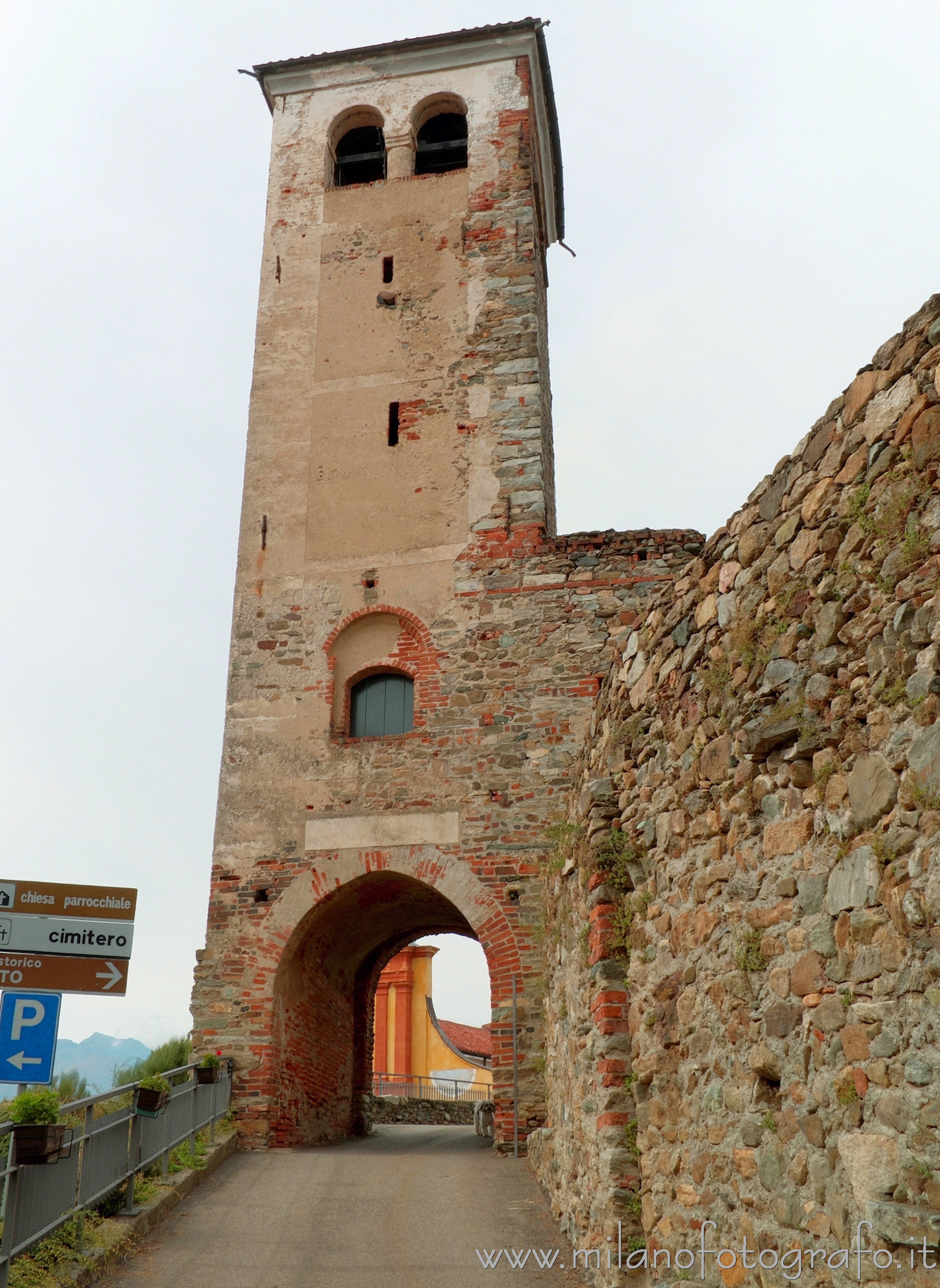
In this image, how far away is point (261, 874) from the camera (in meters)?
12.1

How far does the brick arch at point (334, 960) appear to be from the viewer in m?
11.2

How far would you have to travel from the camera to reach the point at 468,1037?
27953mm

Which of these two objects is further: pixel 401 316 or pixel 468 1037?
pixel 468 1037

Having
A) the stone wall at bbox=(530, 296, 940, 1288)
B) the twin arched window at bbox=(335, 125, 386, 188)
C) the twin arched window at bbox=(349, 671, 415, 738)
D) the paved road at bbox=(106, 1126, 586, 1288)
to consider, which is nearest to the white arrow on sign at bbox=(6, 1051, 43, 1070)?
the paved road at bbox=(106, 1126, 586, 1288)

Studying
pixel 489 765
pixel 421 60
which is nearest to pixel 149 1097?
pixel 489 765

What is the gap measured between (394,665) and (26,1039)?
752 cm

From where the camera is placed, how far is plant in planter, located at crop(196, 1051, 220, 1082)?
33.4ft

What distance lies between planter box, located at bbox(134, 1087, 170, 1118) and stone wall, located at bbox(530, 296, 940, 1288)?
3.55 meters

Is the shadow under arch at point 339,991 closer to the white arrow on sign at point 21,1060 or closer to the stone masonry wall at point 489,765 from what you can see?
the stone masonry wall at point 489,765

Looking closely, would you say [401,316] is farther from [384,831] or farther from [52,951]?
[52,951]

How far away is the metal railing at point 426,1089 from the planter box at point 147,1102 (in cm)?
1414

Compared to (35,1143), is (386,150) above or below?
above

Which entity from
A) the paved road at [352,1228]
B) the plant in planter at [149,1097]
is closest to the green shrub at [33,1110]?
the paved road at [352,1228]

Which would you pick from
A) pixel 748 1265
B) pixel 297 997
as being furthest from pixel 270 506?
pixel 748 1265
